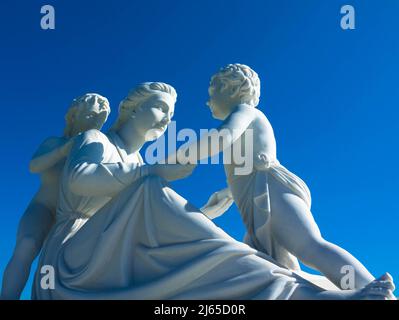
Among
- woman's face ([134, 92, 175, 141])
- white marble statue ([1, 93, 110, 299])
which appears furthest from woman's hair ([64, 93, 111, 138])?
Answer: woman's face ([134, 92, 175, 141])

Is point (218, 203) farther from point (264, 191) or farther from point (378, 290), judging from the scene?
point (378, 290)

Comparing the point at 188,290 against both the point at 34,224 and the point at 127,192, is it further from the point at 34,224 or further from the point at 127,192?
the point at 34,224

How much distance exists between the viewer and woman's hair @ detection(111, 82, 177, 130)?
5953 mm

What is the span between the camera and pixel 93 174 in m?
5.01

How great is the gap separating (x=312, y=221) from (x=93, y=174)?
211cm

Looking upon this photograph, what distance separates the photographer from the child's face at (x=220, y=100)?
584cm

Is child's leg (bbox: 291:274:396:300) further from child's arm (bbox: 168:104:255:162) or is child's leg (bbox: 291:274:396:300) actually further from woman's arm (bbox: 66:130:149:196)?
woman's arm (bbox: 66:130:149:196)

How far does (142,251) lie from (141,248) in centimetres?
3

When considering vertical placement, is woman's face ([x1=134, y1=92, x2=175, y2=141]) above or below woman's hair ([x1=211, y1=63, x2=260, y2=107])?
below

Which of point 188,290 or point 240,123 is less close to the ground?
point 240,123

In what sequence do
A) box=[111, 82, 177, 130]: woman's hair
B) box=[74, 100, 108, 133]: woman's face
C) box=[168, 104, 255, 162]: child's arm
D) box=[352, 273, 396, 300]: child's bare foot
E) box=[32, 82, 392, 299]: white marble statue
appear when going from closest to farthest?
box=[352, 273, 396, 300]: child's bare foot
box=[32, 82, 392, 299]: white marble statue
box=[168, 104, 255, 162]: child's arm
box=[111, 82, 177, 130]: woman's hair
box=[74, 100, 108, 133]: woman's face

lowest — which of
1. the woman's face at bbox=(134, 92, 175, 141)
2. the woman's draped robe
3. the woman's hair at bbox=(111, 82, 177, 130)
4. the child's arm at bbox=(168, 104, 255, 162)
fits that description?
the woman's draped robe
